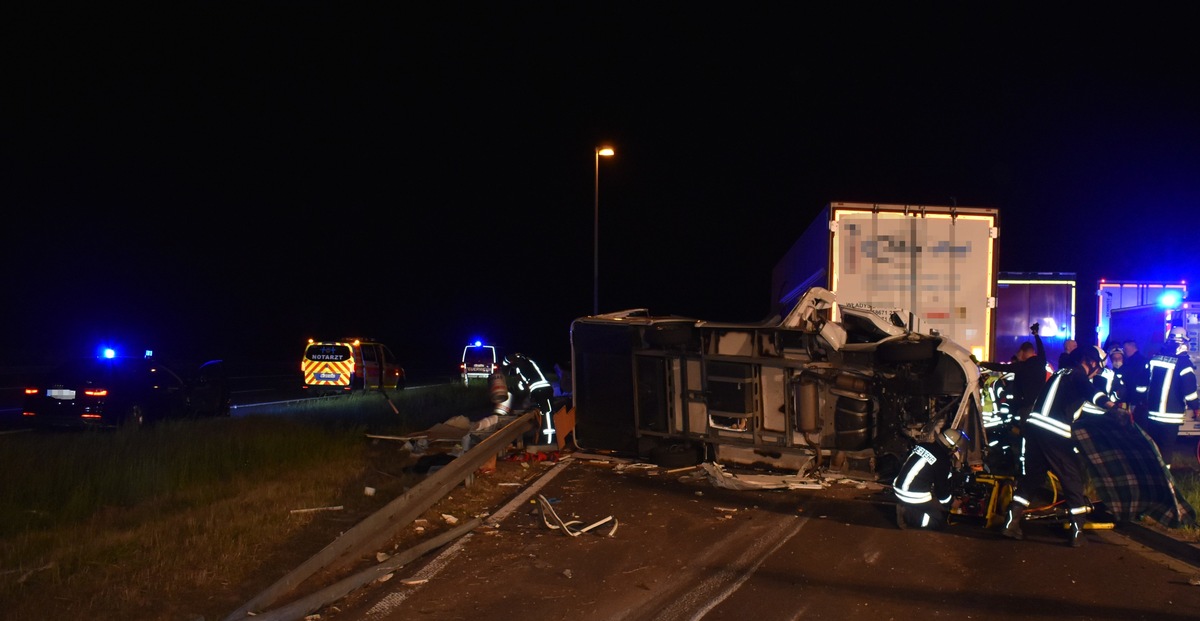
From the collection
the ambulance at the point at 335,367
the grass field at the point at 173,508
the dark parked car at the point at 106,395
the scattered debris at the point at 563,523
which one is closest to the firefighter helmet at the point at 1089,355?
the grass field at the point at 173,508

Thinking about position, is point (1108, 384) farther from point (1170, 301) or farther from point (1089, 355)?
point (1170, 301)

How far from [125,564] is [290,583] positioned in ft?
4.28

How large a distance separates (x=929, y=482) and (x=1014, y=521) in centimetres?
70

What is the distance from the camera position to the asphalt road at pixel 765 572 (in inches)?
211

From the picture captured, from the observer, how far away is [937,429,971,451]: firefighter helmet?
7.41 meters

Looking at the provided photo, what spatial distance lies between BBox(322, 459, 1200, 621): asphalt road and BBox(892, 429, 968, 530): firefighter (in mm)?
184

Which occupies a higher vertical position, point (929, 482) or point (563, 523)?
point (929, 482)

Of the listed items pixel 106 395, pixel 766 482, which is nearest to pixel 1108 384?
pixel 766 482

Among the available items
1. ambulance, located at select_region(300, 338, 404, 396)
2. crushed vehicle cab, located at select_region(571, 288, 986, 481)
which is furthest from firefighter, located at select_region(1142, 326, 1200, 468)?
ambulance, located at select_region(300, 338, 404, 396)

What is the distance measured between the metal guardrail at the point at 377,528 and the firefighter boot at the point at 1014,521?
4851 mm

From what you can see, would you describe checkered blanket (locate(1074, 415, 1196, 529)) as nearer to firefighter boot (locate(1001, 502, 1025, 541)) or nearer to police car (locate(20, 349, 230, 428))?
firefighter boot (locate(1001, 502, 1025, 541))

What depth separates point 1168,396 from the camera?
9.88m

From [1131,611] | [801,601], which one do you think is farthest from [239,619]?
[1131,611]

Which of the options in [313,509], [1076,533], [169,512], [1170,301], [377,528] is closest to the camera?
[377,528]
